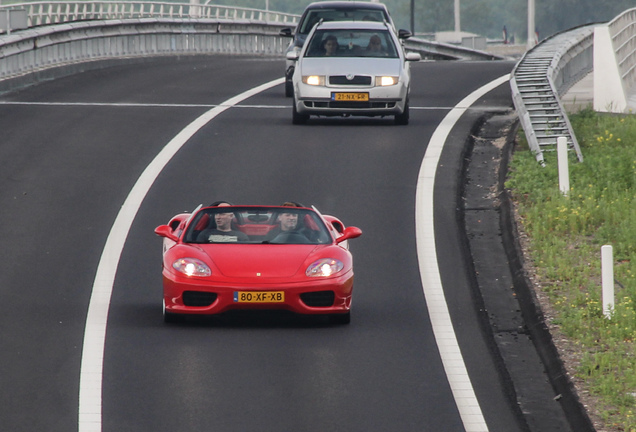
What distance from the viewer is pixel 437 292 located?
541 inches

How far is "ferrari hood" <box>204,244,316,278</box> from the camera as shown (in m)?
11.9

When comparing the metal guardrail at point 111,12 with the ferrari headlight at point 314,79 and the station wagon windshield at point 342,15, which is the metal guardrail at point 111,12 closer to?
the station wagon windshield at point 342,15

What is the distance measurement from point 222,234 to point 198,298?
101cm

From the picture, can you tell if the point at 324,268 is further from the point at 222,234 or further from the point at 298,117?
the point at 298,117

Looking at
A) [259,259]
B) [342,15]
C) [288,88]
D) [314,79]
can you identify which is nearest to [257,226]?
[259,259]

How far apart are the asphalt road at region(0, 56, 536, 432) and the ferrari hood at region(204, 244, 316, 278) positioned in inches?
24.4

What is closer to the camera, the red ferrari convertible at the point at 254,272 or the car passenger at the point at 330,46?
the red ferrari convertible at the point at 254,272

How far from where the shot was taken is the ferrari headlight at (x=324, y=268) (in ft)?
39.6

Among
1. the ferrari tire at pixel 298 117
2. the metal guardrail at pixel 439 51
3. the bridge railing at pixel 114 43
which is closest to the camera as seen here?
the ferrari tire at pixel 298 117

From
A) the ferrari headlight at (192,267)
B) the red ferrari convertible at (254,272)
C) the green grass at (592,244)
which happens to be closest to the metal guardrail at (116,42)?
the green grass at (592,244)

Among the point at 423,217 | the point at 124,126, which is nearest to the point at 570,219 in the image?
the point at 423,217

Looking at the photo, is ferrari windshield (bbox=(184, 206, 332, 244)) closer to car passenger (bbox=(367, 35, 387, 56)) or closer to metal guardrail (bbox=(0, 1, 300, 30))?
car passenger (bbox=(367, 35, 387, 56))

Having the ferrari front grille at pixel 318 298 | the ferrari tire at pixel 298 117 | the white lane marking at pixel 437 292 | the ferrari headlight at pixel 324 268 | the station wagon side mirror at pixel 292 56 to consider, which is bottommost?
the white lane marking at pixel 437 292

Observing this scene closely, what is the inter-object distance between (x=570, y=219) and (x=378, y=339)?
535cm
